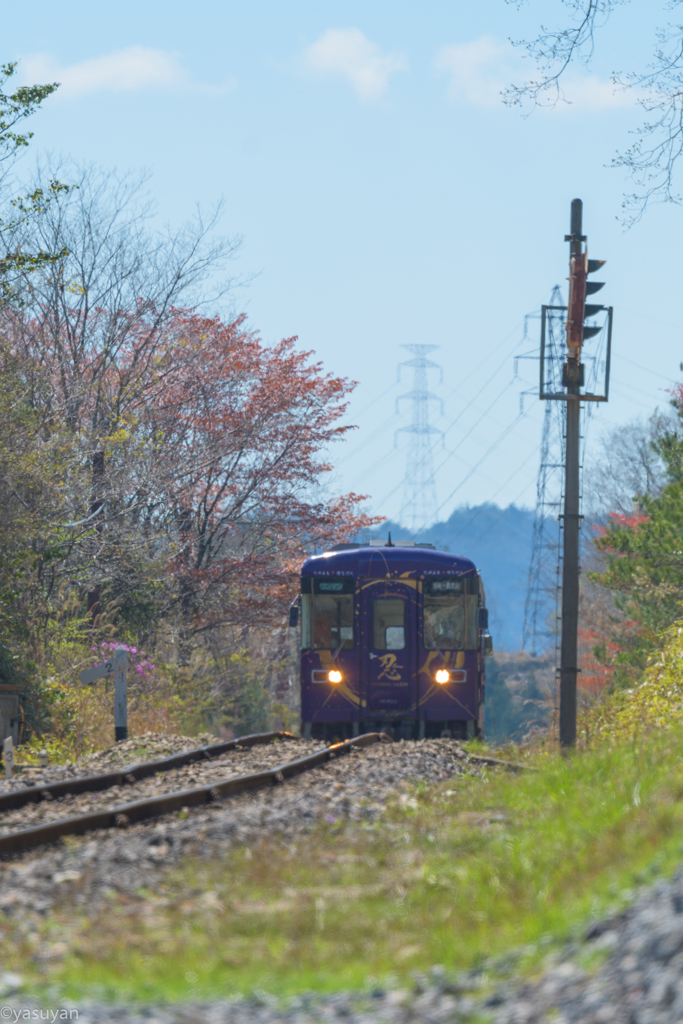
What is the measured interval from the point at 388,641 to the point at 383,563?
117 cm

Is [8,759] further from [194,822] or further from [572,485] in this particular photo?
[572,485]

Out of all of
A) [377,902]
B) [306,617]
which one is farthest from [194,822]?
[306,617]

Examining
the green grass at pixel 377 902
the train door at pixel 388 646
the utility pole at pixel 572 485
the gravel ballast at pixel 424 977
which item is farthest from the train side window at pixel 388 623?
the gravel ballast at pixel 424 977

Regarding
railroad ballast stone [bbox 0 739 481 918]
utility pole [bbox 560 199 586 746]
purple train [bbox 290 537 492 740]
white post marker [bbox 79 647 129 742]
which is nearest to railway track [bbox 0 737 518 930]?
railroad ballast stone [bbox 0 739 481 918]

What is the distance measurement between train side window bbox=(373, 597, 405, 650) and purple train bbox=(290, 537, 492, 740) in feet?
0.05

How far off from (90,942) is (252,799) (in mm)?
3799

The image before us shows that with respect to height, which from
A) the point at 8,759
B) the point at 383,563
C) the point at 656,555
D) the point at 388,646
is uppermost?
the point at 656,555

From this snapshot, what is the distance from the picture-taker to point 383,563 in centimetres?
1644

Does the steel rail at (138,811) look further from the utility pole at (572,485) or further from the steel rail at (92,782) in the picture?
the utility pole at (572,485)

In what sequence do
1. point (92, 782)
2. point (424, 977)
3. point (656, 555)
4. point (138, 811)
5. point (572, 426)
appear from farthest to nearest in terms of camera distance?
point (656, 555) < point (572, 426) < point (92, 782) < point (138, 811) < point (424, 977)

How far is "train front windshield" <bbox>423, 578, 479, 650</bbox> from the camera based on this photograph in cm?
1642

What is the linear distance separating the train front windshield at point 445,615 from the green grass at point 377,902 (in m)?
8.71

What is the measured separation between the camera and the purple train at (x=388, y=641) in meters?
16.3

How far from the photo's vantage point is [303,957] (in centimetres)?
504
